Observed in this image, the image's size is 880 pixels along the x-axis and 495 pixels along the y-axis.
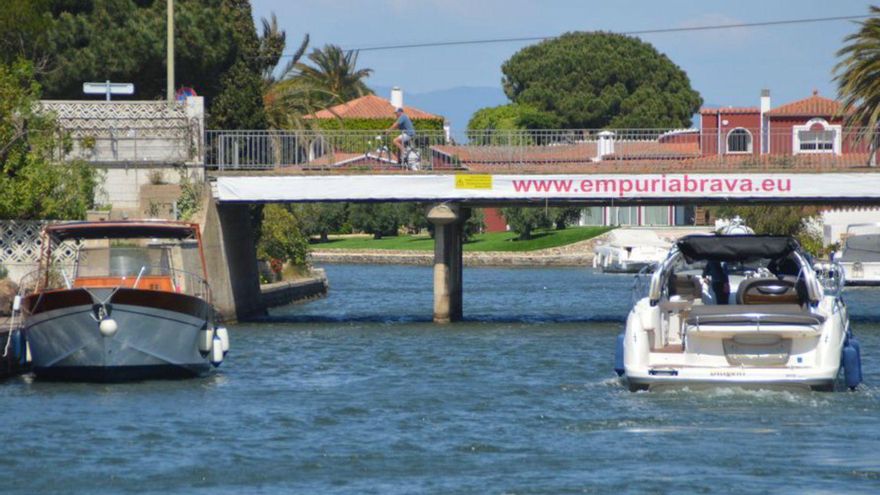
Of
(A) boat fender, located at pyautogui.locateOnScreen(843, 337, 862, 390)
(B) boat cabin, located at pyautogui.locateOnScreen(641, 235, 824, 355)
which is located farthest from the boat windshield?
(A) boat fender, located at pyautogui.locateOnScreen(843, 337, 862, 390)

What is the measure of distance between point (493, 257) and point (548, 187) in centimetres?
5820

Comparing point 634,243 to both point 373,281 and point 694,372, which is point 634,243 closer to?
point 373,281

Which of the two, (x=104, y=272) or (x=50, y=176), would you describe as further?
(x=50, y=176)

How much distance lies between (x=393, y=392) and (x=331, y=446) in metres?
6.22

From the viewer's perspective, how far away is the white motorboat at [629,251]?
294ft

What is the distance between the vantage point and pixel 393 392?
28.7 metres

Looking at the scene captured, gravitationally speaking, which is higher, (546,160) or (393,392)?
(546,160)

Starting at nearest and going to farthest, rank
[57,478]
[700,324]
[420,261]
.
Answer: [57,478] < [700,324] < [420,261]

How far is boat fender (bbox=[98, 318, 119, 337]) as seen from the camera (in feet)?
92.5

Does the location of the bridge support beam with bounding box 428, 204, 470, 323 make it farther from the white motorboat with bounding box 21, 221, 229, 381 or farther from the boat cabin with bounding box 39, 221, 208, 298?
the white motorboat with bounding box 21, 221, 229, 381

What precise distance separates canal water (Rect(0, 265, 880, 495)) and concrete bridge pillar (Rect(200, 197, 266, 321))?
7398 mm

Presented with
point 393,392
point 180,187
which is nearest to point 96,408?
point 393,392

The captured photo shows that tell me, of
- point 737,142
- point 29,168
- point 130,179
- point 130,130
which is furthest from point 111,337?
point 737,142

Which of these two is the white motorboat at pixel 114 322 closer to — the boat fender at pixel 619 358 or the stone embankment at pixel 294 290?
the boat fender at pixel 619 358
